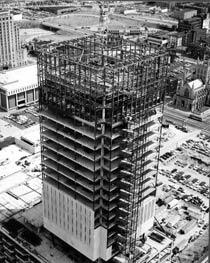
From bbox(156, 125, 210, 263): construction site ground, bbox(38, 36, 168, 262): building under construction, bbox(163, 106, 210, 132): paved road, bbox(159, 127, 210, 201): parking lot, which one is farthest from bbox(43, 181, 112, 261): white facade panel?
bbox(163, 106, 210, 132): paved road

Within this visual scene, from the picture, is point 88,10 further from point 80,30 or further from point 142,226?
point 142,226

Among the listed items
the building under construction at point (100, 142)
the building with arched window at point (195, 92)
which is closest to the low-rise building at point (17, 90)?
the building with arched window at point (195, 92)

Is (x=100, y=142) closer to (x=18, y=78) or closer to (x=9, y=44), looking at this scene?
(x=18, y=78)

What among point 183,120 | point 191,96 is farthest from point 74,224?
point 191,96

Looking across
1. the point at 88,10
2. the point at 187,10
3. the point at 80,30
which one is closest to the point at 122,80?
A: the point at 80,30

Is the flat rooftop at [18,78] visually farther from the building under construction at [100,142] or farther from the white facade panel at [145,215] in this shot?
the white facade panel at [145,215]

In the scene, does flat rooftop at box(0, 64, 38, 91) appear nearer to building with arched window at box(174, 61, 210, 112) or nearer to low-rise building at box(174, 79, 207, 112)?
low-rise building at box(174, 79, 207, 112)

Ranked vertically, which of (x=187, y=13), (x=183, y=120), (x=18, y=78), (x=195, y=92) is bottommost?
(x=183, y=120)
